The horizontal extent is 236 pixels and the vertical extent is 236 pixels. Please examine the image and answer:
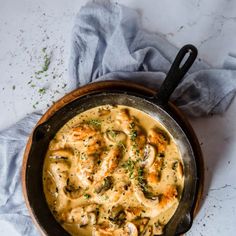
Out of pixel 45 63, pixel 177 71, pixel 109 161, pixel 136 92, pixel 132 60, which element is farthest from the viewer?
pixel 45 63

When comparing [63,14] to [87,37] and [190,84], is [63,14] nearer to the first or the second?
[87,37]

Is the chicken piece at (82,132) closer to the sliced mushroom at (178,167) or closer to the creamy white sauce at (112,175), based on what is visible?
the creamy white sauce at (112,175)

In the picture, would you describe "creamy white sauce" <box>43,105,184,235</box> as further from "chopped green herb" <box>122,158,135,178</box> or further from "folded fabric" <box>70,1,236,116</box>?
"folded fabric" <box>70,1,236,116</box>

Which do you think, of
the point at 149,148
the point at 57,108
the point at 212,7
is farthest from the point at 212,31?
the point at 57,108

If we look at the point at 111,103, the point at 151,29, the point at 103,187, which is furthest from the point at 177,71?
the point at 103,187

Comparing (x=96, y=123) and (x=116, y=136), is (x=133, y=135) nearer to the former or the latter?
(x=116, y=136)
